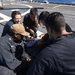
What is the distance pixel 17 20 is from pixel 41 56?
4357mm

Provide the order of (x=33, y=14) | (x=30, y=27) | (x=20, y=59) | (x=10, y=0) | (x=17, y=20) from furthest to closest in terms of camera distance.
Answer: (x=10, y=0) < (x=30, y=27) < (x=33, y=14) < (x=17, y=20) < (x=20, y=59)

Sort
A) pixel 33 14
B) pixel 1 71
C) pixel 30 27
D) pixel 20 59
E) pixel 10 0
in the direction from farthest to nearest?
pixel 10 0
pixel 30 27
pixel 33 14
pixel 20 59
pixel 1 71

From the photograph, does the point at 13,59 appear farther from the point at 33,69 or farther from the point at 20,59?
the point at 33,69

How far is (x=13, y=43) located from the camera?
4941 millimetres

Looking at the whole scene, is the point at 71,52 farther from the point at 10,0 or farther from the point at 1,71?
the point at 10,0

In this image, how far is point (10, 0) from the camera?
67.8 metres

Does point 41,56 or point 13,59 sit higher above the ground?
point 41,56

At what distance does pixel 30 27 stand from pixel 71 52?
588 centimetres

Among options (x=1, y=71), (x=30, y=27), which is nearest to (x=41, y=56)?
(x=1, y=71)

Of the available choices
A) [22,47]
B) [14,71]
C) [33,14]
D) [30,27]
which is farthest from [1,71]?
[30,27]

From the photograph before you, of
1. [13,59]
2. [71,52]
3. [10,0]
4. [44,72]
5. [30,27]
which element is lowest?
[10,0]

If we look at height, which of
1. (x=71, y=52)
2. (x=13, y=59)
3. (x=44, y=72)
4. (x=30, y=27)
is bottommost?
(x=30, y=27)

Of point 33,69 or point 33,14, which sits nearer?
point 33,69

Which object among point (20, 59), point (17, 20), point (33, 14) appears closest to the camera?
point (20, 59)
